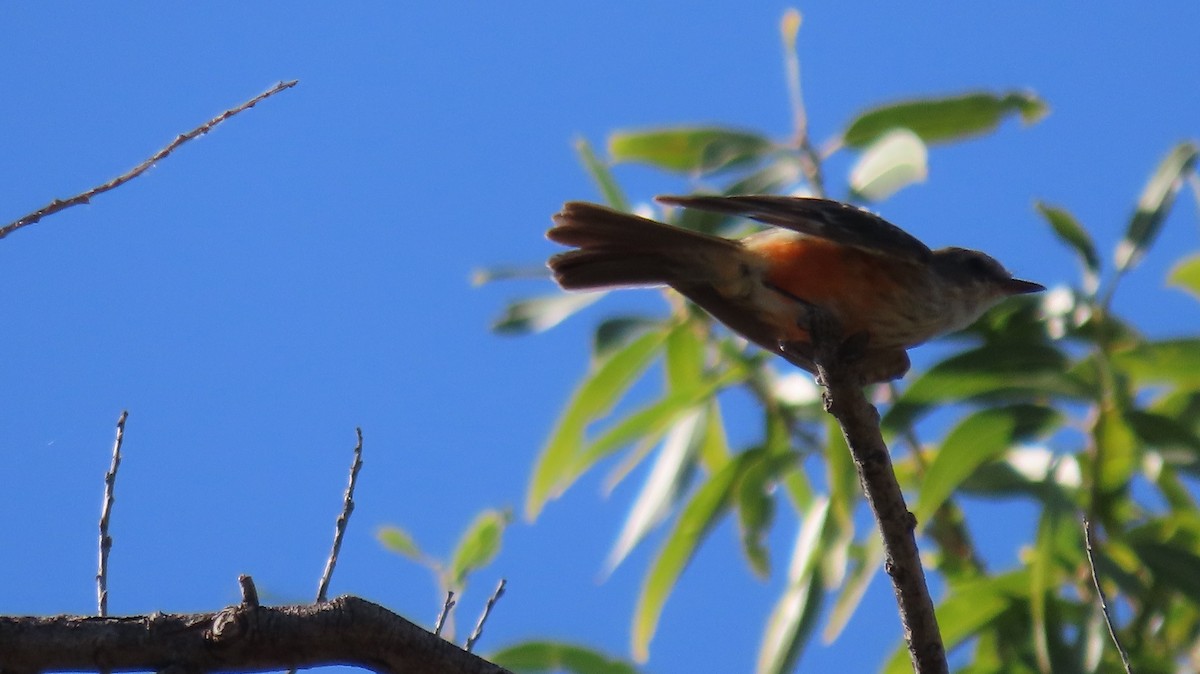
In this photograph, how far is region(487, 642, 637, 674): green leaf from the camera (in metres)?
4.44

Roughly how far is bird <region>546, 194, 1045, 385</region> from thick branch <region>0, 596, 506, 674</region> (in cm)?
184

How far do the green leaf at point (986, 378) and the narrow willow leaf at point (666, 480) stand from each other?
3.42 ft

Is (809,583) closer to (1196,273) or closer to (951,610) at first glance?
(951,610)

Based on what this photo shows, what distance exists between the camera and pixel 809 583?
Result: 16.4ft

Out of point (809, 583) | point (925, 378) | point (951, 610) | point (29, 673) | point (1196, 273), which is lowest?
point (29, 673)

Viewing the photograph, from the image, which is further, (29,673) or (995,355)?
(995,355)

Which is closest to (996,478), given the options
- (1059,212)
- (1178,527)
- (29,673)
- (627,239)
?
(1178,527)

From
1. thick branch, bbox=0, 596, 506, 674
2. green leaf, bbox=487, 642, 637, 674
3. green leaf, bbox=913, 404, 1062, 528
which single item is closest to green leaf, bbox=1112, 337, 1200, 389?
green leaf, bbox=913, 404, 1062, 528

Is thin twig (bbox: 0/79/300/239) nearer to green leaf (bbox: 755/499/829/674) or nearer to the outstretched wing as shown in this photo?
the outstretched wing

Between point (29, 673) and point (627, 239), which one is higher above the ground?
point (627, 239)

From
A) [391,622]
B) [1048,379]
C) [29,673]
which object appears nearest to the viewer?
[29,673]

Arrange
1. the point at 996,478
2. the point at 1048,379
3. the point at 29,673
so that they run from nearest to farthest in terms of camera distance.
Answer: the point at 29,673 < the point at 1048,379 < the point at 996,478

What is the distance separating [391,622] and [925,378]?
2.72 metres

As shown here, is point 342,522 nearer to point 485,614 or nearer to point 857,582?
point 485,614
